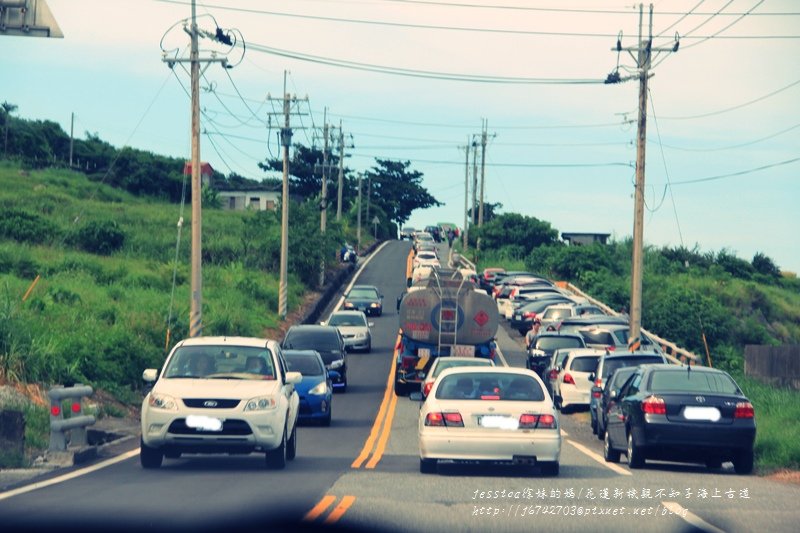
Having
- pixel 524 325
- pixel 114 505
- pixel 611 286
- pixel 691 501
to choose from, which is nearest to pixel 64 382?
pixel 114 505

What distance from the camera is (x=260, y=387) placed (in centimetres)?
1650

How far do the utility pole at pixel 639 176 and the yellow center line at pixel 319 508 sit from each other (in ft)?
81.8

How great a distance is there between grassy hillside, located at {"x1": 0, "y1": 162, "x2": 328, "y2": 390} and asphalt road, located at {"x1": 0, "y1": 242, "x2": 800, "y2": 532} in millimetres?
8830

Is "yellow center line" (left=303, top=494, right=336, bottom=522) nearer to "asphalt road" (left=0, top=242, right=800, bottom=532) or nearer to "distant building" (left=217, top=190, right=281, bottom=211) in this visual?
"asphalt road" (left=0, top=242, right=800, bottom=532)

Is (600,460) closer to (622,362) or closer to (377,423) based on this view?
(622,362)

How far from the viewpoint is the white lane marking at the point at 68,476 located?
1341cm

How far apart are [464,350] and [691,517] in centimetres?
1990

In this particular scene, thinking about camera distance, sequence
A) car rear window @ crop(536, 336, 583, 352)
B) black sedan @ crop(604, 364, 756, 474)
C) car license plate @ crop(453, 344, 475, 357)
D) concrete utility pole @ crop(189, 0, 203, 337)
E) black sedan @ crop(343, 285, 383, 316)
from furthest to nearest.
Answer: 1. black sedan @ crop(343, 285, 383, 316)
2. car rear window @ crop(536, 336, 583, 352)
3. concrete utility pole @ crop(189, 0, 203, 337)
4. car license plate @ crop(453, 344, 475, 357)
5. black sedan @ crop(604, 364, 756, 474)

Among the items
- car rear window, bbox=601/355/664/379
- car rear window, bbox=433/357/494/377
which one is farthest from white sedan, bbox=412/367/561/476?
car rear window, bbox=433/357/494/377

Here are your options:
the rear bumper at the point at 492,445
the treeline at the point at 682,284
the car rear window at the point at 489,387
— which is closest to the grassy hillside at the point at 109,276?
the car rear window at the point at 489,387

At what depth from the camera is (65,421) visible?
1703 cm

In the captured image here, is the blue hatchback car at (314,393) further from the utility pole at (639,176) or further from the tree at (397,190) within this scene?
the tree at (397,190)

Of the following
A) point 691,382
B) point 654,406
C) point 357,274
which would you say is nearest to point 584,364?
point 691,382

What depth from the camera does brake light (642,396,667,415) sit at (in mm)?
16797
